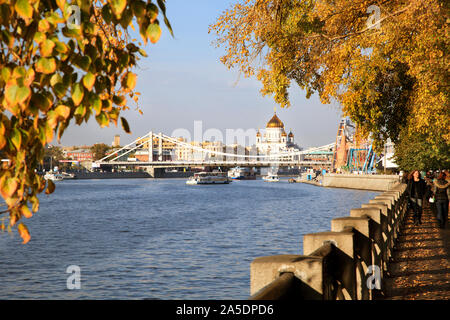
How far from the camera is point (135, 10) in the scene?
2.83 m

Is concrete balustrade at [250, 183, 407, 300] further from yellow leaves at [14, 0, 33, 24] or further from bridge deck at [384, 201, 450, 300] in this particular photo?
yellow leaves at [14, 0, 33, 24]

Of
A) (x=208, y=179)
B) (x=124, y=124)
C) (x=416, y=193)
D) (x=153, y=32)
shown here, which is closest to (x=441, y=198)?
(x=416, y=193)

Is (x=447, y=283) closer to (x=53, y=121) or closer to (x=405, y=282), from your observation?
(x=405, y=282)

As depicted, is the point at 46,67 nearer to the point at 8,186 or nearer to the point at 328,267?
the point at 8,186

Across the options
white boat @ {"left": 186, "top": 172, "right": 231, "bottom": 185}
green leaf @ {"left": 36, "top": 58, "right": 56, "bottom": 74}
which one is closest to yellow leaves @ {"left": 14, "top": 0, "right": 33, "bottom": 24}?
green leaf @ {"left": 36, "top": 58, "right": 56, "bottom": 74}

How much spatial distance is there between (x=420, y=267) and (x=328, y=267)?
22.0ft

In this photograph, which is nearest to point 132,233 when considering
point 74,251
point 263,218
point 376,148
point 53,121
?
point 74,251

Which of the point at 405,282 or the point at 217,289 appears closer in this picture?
the point at 405,282

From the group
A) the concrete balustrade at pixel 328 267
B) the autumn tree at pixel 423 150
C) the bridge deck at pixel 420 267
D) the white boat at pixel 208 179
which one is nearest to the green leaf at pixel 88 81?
the concrete balustrade at pixel 328 267

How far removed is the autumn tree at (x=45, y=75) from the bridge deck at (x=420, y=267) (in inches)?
277

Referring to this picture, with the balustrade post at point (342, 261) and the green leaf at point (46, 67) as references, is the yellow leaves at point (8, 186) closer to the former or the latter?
the green leaf at point (46, 67)

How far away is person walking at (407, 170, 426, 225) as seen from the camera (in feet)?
61.7

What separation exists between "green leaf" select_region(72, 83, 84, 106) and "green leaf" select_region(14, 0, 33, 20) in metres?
0.37

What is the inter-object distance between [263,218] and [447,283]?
1451 inches
